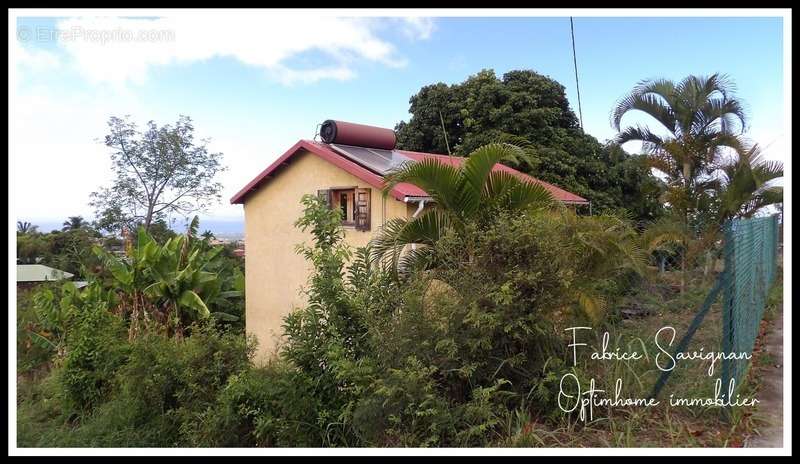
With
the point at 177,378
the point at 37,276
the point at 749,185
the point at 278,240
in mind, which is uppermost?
the point at 749,185

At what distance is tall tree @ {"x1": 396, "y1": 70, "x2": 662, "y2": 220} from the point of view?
1673cm

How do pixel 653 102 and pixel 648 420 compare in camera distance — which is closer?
pixel 648 420

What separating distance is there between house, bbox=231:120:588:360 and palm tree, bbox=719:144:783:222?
2.68 meters

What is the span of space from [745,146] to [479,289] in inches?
324

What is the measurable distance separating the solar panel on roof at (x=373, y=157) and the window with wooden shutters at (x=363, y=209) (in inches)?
17.3

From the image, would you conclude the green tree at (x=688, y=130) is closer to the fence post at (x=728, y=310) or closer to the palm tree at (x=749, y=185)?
the palm tree at (x=749, y=185)

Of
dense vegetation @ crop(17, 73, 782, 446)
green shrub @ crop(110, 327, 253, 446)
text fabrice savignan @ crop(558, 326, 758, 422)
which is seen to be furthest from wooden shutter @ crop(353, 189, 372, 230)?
text fabrice savignan @ crop(558, 326, 758, 422)

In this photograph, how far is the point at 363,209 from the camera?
10109 mm

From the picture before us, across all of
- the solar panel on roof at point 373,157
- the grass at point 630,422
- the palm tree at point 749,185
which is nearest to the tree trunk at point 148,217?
the solar panel on roof at point 373,157

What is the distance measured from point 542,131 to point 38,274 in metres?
13.8

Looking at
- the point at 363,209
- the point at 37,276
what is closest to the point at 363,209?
the point at 363,209

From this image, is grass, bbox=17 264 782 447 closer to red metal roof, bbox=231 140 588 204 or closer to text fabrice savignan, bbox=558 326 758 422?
text fabrice savignan, bbox=558 326 758 422

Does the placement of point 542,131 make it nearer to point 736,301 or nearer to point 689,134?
point 689,134

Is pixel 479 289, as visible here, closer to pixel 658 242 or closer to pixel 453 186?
pixel 453 186
